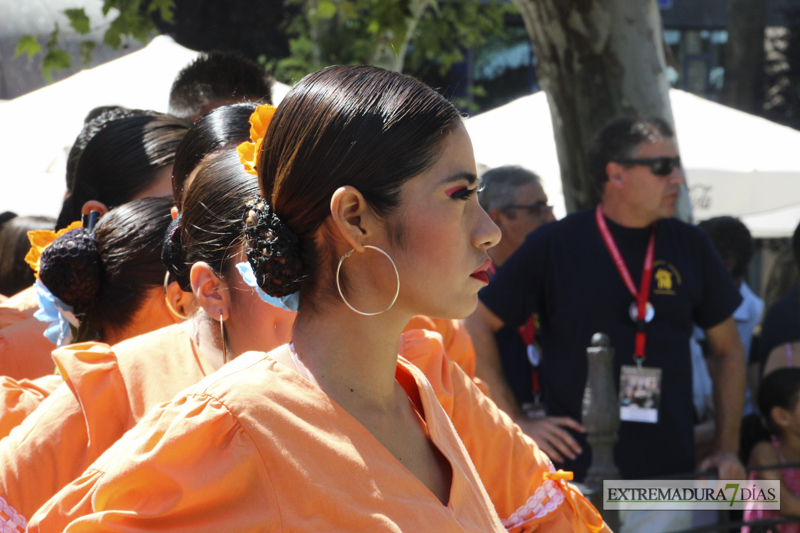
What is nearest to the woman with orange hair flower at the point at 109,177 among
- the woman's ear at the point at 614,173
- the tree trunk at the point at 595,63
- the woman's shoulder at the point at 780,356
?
the woman's ear at the point at 614,173

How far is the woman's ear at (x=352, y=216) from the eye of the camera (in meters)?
1.28

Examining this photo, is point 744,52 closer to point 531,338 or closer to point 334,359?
point 531,338

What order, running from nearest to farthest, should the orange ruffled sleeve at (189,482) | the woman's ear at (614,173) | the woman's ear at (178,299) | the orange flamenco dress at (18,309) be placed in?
the orange ruffled sleeve at (189,482) < the woman's ear at (178,299) < the orange flamenco dress at (18,309) < the woman's ear at (614,173)

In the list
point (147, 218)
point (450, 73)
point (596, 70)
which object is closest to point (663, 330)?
point (596, 70)

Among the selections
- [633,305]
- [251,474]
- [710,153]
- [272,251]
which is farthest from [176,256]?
[710,153]

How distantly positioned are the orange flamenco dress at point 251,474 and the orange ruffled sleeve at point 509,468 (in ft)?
1.64

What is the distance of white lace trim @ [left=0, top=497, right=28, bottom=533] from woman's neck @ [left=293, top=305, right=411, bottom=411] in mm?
675

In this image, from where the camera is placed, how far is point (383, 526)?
119 centimetres

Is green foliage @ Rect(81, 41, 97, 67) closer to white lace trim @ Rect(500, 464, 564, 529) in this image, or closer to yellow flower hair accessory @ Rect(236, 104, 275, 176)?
yellow flower hair accessory @ Rect(236, 104, 275, 176)

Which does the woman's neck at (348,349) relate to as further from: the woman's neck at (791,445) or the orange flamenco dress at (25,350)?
the woman's neck at (791,445)

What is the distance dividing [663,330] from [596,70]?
1612mm

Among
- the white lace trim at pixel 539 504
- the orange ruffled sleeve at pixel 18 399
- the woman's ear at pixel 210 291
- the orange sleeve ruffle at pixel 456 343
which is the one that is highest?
the woman's ear at pixel 210 291

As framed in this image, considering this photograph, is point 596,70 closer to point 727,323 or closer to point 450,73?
point 727,323

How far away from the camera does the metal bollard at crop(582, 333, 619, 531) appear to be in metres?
3.05
